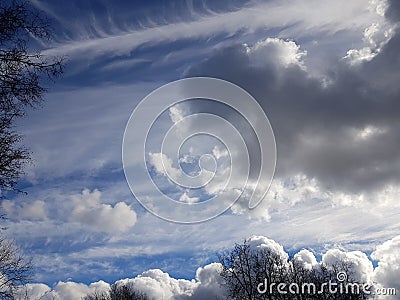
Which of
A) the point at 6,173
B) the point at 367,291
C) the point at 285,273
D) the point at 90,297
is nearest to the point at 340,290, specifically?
the point at 367,291

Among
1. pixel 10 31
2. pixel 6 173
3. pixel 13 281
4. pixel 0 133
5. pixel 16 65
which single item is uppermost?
pixel 10 31

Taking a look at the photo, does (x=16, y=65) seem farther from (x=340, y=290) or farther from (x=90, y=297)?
(x=90, y=297)

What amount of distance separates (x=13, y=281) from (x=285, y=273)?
50810 millimetres

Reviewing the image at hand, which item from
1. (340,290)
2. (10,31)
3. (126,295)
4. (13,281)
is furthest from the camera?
(126,295)

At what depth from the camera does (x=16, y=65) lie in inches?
269

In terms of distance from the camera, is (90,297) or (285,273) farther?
(90,297)

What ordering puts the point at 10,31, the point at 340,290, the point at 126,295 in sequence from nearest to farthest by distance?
the point at 10,31
the point at 340,290
the point at 126,295

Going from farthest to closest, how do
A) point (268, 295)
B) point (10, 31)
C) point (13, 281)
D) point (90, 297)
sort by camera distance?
point (90, 297), point (268, 295), point (13, 281), point (10, 31)

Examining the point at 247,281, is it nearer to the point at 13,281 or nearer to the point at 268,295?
the point at 268,295

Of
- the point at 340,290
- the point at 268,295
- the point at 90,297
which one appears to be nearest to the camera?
the point at 268,295

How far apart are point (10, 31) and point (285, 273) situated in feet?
188

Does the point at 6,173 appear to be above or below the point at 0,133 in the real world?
below

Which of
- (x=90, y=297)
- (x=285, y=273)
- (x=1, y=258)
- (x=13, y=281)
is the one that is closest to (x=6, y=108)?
(x=13, y=281)

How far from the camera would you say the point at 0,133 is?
22.4 feet
